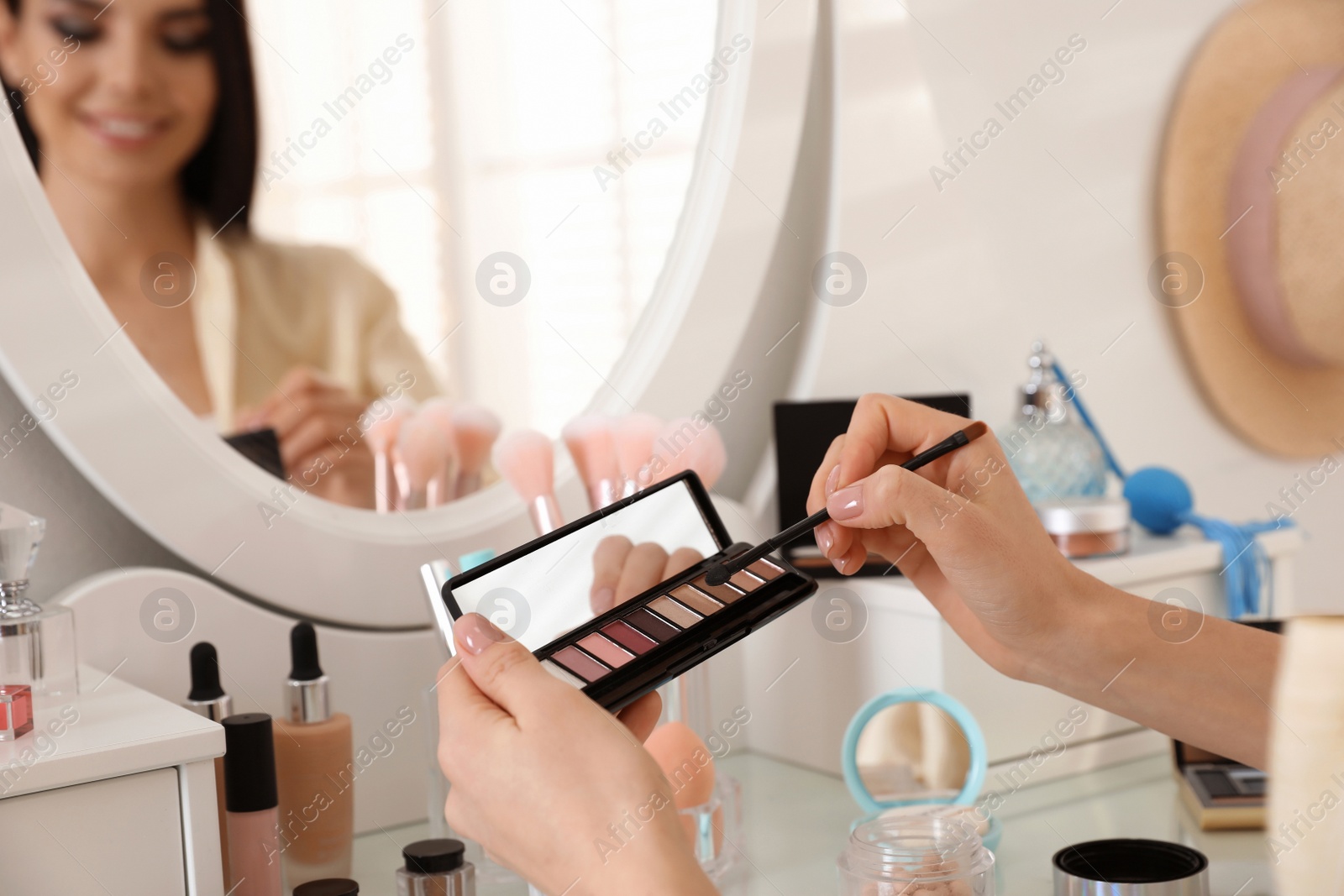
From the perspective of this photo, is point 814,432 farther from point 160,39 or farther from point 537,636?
point 160,39

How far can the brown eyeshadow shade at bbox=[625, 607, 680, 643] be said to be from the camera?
503 millimetres

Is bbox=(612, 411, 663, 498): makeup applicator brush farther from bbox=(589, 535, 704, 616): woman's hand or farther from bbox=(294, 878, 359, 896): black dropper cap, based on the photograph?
bbox=(294, 878, 359, 896): black dropper cap

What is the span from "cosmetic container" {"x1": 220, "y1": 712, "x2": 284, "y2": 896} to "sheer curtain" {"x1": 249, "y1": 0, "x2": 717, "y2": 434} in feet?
0.97

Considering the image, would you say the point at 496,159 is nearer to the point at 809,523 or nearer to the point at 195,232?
the point at 195,232

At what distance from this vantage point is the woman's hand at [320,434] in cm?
72

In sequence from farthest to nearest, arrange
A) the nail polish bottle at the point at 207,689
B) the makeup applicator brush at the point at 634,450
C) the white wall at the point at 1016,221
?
1. the white wall at the point at 1016,221
2. the makeup applicator brush at the point at 634,450
3. the nail polish bottle at the point at 207,689

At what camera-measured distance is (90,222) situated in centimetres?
66

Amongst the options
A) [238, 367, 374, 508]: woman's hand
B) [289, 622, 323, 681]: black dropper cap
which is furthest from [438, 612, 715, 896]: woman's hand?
[238, 367, 374, 508]: woman's hand

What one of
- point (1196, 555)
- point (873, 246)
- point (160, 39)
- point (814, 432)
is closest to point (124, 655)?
point (160, 39)

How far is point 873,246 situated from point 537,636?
535 mm

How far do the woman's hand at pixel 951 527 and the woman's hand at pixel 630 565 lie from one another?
2.9 inches

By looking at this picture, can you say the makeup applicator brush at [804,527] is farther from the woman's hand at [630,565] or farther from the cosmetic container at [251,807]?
the cosmetic container at [251,807]

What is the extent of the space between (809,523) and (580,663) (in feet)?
0.43

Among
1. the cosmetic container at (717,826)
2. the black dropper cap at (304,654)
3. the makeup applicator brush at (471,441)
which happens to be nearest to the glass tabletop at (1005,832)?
the cosmetic container at (717,826)
